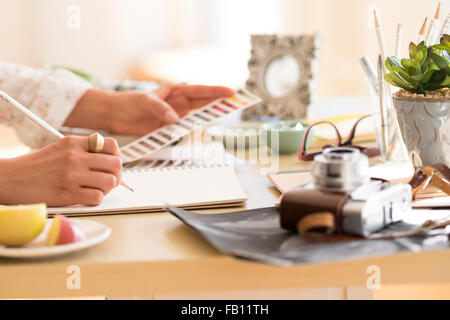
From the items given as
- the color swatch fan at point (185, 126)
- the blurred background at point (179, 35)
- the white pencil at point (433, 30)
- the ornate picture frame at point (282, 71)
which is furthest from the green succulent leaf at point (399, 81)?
the blurred background at point (179, 35)

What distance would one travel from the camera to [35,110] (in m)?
1.11

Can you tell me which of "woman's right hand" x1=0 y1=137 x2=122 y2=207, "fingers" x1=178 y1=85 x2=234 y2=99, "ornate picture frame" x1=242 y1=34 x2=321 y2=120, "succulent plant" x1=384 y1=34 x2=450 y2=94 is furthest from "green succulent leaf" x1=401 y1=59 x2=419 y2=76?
"ornate picture frame" x1=242 y1=34 x2=321 y2=120

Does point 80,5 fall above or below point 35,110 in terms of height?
above

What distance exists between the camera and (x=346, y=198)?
528 millimetres

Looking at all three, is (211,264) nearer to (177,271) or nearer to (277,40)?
(177,271)


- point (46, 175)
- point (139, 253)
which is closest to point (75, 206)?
point (46, 175)

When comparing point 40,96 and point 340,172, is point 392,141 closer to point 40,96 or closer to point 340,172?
point 340,172

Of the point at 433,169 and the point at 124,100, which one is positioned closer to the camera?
the point at 433,169

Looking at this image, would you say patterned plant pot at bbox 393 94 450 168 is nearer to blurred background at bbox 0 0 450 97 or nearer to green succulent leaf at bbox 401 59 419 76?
green succulent leaf at bbox 401 59 419 76

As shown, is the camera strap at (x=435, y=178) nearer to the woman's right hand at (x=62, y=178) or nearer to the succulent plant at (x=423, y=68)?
the succulent plant at (x=423, y=68)

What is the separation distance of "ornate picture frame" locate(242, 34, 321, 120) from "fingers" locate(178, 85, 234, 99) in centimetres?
22

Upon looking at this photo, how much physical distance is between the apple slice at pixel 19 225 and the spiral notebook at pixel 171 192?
12 centimetres

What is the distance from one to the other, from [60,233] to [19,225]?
0.11 feet

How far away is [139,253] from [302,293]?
44 cm
